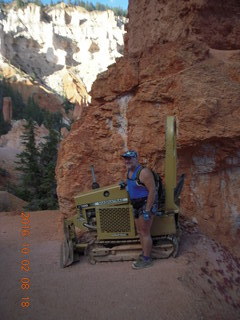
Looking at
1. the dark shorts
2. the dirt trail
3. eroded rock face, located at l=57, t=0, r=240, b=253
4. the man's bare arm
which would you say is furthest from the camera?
eroded rock face, located at l=57, t=0, r=240, b=253

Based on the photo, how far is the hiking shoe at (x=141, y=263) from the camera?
469 centimetres

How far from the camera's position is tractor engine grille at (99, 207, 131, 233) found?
4.95 metres

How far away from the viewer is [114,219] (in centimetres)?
498

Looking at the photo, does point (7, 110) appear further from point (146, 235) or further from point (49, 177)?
point (146, 235)

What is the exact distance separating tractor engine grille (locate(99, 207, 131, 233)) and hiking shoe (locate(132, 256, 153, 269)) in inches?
18.7

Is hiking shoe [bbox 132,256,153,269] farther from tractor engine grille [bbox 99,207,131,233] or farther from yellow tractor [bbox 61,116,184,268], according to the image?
tractor engine grille [bbox 99,207,131,233]

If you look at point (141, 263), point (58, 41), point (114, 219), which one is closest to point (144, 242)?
point (141, 263)

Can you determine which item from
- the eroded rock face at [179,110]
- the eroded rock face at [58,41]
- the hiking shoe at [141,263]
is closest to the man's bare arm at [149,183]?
the hiking shoe at [141,263]

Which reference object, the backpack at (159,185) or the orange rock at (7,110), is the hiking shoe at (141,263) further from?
the orange rock at (7,110)

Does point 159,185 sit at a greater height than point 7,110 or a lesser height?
lesser

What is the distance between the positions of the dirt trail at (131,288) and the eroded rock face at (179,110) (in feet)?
4.79

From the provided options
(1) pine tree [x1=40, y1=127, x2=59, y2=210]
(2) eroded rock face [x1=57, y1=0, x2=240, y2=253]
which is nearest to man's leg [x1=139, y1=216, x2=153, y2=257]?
(2) eroded rock face [x1=57, y1=0, x2=240, y2=253]

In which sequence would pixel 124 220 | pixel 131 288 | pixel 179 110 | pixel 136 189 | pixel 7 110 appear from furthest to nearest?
pixel 7 110
pixel 179 110
pixel 124 220
pixel 136 189
pixel 131 288

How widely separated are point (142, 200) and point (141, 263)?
928mm
